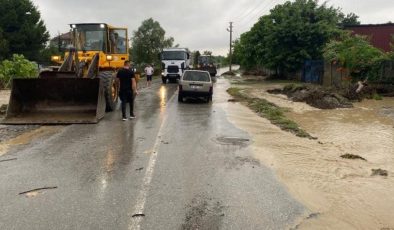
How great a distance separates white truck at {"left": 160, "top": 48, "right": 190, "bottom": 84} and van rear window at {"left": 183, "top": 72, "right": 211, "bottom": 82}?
1728 cm

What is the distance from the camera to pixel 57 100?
14234 mm

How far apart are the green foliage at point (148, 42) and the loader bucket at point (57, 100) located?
240ft

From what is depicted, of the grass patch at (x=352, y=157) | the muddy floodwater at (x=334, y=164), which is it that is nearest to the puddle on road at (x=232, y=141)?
the muddy floodwater at (x=334, y=164)

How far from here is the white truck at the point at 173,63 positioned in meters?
39.9

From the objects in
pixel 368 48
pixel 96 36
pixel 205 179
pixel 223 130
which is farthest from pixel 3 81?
pixel 205 179

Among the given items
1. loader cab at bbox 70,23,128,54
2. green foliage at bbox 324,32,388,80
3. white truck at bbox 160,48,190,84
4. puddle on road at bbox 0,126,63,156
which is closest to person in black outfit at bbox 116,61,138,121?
puddle on road at bbox 0,126,63,156

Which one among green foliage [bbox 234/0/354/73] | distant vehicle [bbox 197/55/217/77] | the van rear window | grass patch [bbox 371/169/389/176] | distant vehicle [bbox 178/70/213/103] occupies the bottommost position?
grass patch [bbox 371/169/389/176]

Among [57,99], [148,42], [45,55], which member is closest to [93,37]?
[57,99]

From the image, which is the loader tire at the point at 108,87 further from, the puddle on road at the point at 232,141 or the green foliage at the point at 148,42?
the green foliage at the point at 148,42

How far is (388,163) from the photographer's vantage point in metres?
9.48

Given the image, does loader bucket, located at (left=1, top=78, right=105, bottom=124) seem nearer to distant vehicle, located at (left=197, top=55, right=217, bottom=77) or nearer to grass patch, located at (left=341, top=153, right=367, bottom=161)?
grass patch, located at (left=341, top=153, right=367, bottom=161)

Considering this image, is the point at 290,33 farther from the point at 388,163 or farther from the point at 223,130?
the point at 388,163

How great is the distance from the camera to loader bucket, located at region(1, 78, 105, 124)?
13.9 meters

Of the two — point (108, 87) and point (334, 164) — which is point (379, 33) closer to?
point (108, 87)
